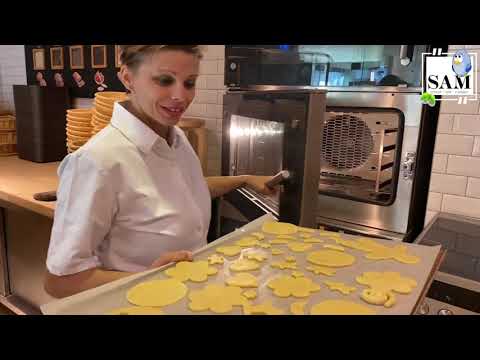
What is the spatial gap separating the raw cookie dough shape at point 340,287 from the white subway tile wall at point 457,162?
0.87 metres

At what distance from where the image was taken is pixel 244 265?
701mm

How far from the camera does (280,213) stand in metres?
1.06

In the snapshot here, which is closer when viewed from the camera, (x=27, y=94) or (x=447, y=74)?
(x=447, y=74)

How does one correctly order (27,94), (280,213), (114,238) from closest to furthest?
1. (114,238)
2. (280,213)
3. (27,94)

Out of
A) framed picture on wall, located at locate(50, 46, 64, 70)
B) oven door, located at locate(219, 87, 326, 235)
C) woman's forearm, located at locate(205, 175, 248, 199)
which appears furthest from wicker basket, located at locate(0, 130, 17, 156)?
woman's forearm, located at locate(205, 175, 248, 199)

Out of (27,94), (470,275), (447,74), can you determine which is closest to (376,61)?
(447,74)

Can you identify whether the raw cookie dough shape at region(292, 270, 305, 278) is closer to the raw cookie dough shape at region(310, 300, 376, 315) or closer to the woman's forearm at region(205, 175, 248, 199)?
the raw cookie dough shape at region(310, 300, 376, 315)

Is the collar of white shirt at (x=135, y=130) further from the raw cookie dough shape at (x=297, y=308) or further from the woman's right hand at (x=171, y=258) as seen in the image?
the raw cookie dough shape at (x=297, y=308)

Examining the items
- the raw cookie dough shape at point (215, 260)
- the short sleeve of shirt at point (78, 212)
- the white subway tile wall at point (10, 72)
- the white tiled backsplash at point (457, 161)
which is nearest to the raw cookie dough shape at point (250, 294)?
the raw cookie dough shape at point (215, 260)

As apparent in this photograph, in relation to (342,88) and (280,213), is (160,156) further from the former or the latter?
(342,88)

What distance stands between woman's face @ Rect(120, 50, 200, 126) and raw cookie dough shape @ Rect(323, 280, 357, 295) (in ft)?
1.51

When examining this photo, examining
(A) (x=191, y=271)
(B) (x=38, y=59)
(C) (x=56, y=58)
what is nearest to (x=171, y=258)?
(A) (x=191, y=271)
